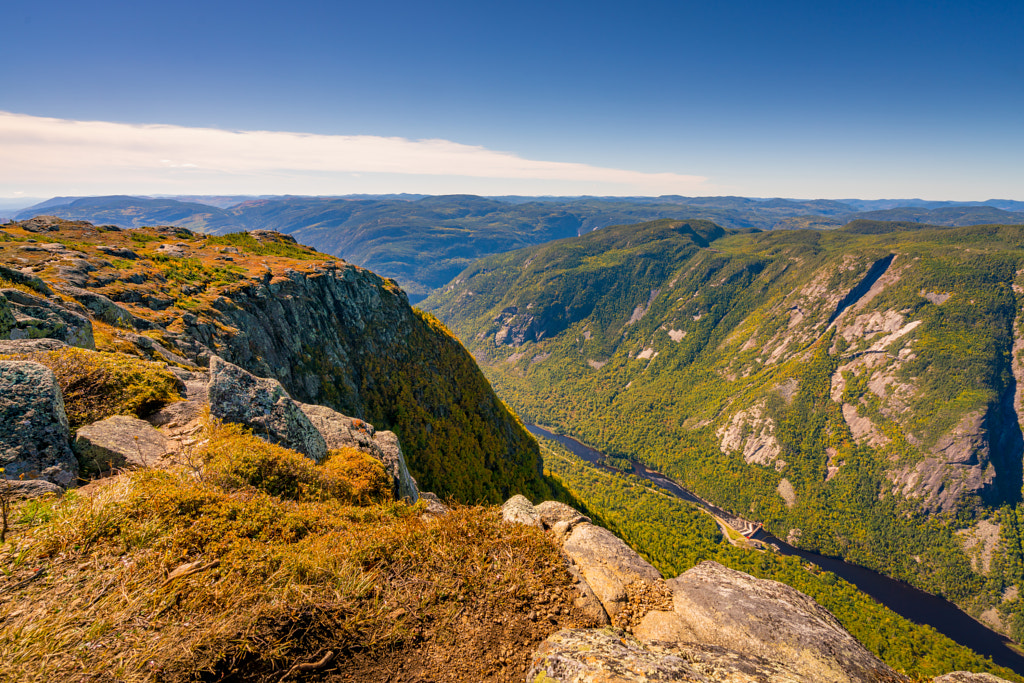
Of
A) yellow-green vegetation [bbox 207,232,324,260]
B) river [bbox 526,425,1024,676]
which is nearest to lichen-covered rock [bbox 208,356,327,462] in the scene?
yellow-green vegetation [bbox 207,232,324,260]

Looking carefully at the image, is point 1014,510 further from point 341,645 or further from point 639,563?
point 341,645

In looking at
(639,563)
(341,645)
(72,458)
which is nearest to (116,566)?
(341,645)

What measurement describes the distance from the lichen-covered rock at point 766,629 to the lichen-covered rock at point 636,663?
0.77 m

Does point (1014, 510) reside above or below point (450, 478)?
below

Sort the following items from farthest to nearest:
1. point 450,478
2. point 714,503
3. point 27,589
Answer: point 714,503 → point 450,478 → point 27,589

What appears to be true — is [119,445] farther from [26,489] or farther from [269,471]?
[269,471]

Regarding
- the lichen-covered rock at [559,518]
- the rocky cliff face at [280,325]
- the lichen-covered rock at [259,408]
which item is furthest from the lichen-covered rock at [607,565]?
the rocky cliff face at [280,325]

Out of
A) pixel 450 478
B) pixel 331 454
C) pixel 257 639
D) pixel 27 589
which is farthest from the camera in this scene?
pixel 450 478

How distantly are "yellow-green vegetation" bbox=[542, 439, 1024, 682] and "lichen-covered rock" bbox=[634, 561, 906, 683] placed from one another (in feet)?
246

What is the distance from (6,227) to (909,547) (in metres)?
287

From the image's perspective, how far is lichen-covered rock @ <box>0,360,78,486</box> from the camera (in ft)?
31.9

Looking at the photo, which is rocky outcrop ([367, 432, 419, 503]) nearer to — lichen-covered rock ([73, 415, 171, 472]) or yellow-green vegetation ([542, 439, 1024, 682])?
lichen-covered rock ([73, 415, 171, 472])

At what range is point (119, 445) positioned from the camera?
11.6 meters

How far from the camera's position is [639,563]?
1391 cm
